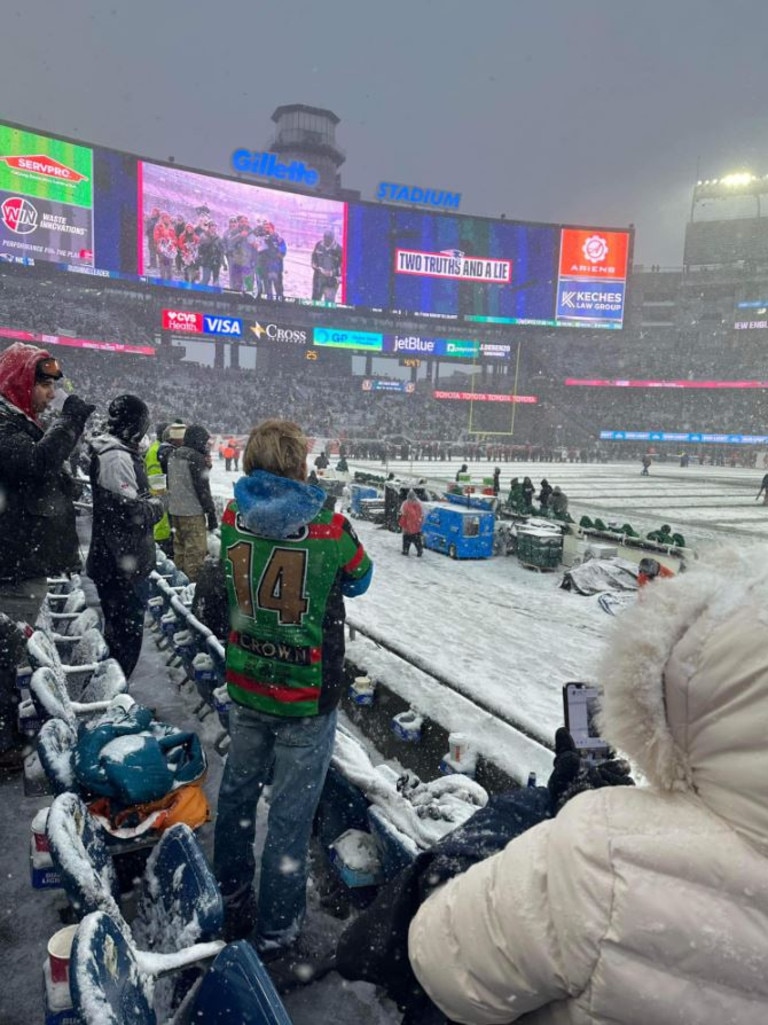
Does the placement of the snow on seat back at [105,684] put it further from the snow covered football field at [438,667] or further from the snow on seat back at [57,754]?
the snow on seat back at [57,754]

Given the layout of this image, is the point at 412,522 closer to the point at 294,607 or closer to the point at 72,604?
the point at 72,604

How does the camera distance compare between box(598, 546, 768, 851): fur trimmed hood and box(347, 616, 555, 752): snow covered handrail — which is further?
box(347, 616, 555, 752): snow covered handrail

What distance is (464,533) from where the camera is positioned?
532 inches

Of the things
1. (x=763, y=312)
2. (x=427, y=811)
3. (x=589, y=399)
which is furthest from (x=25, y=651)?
(x=763, y=312)

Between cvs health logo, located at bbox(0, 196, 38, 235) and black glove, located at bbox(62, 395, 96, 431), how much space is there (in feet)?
157

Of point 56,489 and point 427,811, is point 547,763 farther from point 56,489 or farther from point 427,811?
point 56,489

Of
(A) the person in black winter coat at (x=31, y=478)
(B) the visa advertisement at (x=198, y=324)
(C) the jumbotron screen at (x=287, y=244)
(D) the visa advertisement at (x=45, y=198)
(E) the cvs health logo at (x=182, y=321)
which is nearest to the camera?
(A) the person in black winter coat at (x=31, y=478)

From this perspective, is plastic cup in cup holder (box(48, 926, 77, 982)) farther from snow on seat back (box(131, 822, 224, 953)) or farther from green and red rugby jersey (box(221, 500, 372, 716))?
green and red rugby jersey (box(221, 500, 372, 716))

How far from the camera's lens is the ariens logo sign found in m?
57.2

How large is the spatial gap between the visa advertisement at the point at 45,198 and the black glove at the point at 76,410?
1879 inches

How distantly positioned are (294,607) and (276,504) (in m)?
0.38

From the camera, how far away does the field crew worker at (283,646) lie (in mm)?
2322

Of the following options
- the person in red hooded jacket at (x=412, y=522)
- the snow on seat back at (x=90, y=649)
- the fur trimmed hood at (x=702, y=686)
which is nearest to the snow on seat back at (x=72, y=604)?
the snow on seat back at (x=90, y=649)

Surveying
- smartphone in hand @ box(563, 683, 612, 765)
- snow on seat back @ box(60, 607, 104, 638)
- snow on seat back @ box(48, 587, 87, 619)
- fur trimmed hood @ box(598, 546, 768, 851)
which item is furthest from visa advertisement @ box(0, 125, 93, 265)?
fur trimmed hood @ box(598, 546, 768, 851)
